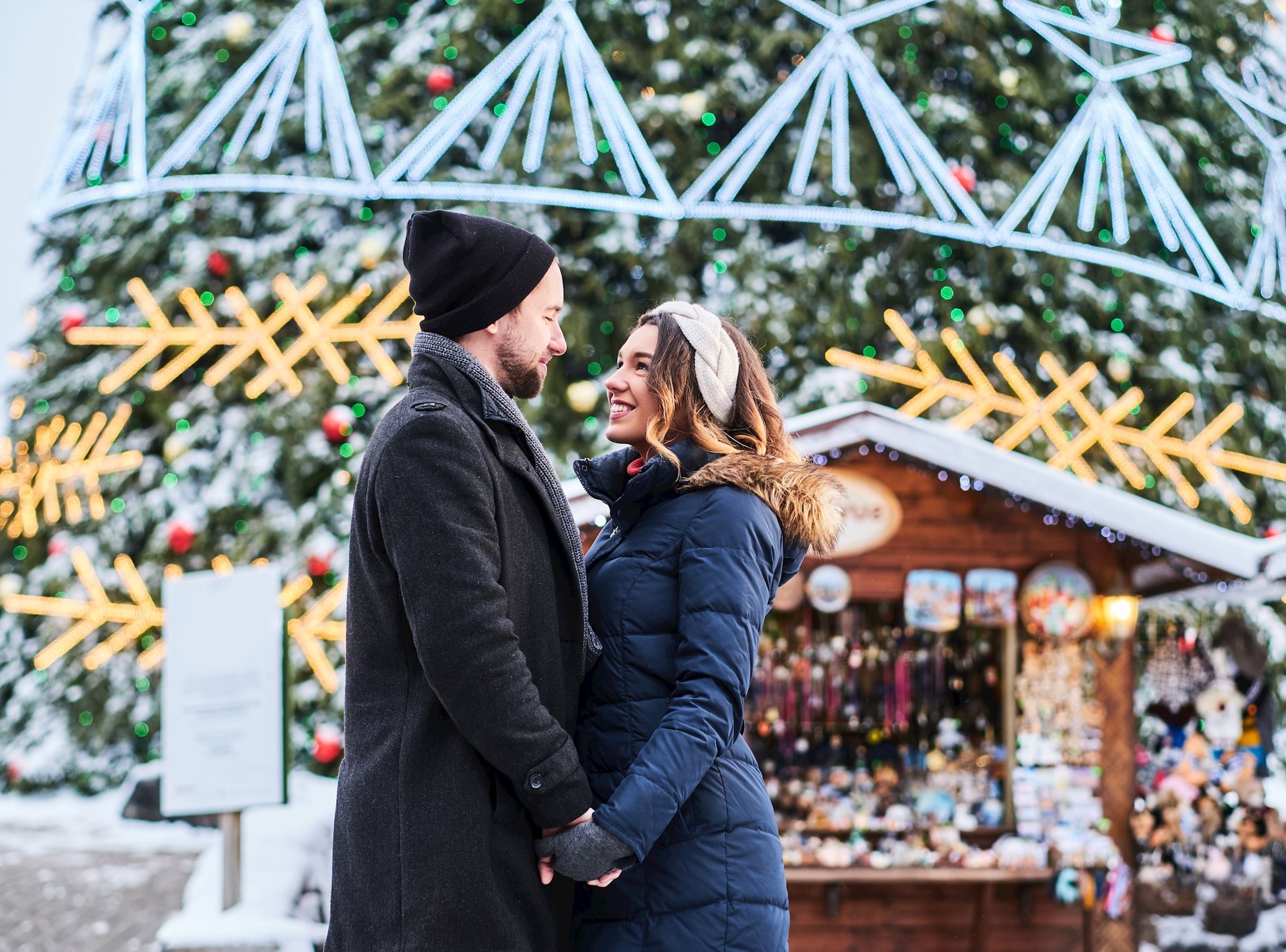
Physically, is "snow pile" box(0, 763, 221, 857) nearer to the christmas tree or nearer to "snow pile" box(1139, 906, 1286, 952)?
the christmas tree

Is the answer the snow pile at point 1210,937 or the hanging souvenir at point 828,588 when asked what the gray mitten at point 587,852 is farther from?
the snow pile at point 1210,937

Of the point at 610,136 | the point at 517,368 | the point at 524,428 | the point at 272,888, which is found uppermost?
the point at 610,136

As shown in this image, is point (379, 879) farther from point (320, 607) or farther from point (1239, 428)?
point (1239, 428)

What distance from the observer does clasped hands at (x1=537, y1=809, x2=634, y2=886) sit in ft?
6.25

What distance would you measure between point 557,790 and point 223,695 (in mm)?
2975

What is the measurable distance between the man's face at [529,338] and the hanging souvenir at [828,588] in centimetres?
393

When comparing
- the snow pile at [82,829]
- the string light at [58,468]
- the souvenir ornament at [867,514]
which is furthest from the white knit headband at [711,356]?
the string light at [58,468]

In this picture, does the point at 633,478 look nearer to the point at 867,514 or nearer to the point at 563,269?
the point at 867,514

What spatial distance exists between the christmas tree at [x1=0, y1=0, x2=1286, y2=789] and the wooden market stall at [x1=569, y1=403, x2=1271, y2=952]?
2.92 m

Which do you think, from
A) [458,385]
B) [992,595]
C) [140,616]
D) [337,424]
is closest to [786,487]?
[458,385]

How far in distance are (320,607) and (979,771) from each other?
3703mm

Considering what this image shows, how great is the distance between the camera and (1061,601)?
610 centimetres

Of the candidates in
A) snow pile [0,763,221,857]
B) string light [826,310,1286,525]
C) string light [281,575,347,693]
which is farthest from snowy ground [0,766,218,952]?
string light [826,310,1286,525]

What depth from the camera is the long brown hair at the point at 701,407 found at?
2.30 metres
